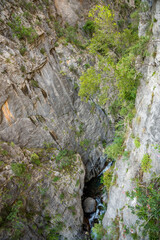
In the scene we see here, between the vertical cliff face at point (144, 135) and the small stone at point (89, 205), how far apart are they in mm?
5013

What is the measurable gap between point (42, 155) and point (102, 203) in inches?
346

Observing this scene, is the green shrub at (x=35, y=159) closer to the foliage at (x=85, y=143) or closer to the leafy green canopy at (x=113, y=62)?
the foliage at (x=85, y=143)

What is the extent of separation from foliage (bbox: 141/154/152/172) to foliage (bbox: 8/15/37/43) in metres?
17.1

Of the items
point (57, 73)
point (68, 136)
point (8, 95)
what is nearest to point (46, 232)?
point (68, 136)

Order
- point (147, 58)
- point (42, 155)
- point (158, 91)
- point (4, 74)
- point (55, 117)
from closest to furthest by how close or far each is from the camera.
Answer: point (158, 91), point (147, 58), point (4, 74), point (42, 155), point (55, 117)

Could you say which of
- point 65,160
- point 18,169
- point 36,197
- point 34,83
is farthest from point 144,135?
point 34,83

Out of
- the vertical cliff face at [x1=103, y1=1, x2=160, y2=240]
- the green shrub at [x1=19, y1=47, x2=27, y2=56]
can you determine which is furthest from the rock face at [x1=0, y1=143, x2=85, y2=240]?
the green shrub at [x1=19, y1=47, x2=27, y2=56]

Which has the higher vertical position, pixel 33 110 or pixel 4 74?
pixel 4 74

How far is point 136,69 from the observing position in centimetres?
874

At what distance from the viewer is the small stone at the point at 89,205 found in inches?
567

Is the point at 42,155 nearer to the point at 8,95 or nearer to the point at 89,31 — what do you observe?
the point at 8,95

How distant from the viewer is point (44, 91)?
53.7 ft

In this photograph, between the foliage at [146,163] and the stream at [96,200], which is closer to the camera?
the foliage at [146,163]

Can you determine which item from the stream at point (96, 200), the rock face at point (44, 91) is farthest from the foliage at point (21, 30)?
the stream at point (96, 200)
